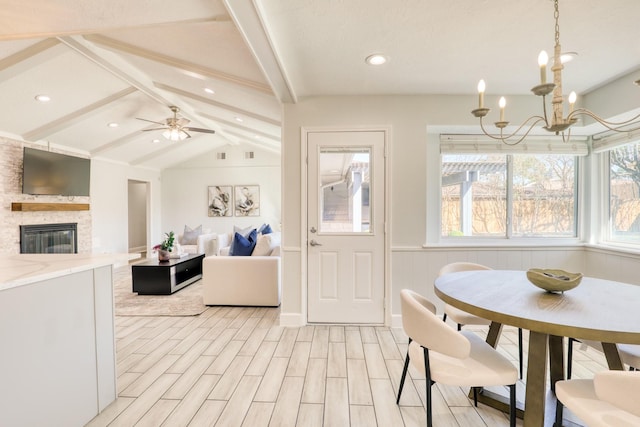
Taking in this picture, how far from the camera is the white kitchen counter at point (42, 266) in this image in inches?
55.8

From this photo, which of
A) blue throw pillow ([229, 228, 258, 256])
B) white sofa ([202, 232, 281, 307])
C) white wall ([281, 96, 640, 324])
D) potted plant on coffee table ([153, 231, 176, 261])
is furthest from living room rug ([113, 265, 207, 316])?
white wall ([281, 96, 640, 324])

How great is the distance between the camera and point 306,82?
2.86 metres

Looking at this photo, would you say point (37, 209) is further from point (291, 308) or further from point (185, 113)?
point (291, 308)

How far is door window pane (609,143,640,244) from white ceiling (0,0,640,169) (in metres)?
0.85

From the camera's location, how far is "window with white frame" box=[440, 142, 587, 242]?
351 cm

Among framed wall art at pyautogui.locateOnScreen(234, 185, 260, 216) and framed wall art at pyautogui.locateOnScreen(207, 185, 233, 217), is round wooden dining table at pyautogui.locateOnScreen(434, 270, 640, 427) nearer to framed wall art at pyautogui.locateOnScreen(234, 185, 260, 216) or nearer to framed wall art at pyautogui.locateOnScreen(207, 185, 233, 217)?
framed wall art at pyautogui.locateOnScreen(234, 185, 260, 216)

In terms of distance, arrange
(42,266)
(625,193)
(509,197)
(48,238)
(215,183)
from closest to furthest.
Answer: (42,266) < (625,193) < (509,197) < (48,238) < (215,183)

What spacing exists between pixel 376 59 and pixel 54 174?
5658 millimetres

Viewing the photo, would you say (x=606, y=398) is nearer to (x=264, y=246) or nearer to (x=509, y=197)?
(x=509, y=197)

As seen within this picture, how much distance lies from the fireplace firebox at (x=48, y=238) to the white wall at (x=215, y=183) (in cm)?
261

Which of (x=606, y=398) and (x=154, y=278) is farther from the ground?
(x=606, y=398)

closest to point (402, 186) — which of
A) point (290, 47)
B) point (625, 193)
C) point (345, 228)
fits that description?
point (345, 228)

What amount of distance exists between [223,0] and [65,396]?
A: 222 cm

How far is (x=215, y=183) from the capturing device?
8359 mm
